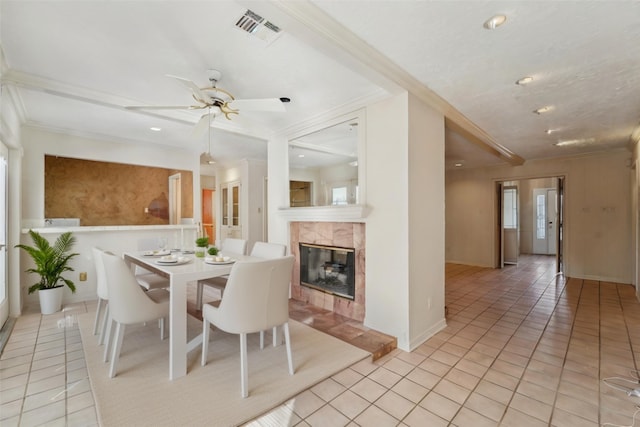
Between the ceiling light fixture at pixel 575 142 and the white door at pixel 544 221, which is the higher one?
the ceiling light fixture at pixel 575 142

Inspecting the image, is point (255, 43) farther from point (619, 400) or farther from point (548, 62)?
point (619, 400)

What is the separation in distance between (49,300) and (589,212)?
9024mm

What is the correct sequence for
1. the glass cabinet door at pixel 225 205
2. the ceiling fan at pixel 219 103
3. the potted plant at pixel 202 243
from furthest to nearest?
the glass cabinet door at pixel 225 205 < the potted plant at pixel 202 243 < the ceiling fan at pixel 219 103

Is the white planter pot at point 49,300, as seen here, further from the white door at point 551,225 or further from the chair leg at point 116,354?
the white door at point 551,225

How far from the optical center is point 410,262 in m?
2.72

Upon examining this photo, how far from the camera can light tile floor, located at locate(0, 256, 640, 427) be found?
181cm

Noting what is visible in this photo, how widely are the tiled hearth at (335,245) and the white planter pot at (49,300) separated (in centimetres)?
298

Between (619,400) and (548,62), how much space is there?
2.51 metres

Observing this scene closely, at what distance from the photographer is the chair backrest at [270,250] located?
10.1ft

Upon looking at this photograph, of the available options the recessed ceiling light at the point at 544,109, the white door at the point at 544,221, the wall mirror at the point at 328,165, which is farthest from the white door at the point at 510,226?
the wall mirror at the point at 328,165

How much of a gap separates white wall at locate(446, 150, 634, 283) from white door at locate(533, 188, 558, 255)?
372cm

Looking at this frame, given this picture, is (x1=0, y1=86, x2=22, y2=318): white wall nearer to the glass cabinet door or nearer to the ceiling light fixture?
the glass cabinet door

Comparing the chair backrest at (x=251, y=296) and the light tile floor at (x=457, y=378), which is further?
the chair backrest at (x=251, y=296)

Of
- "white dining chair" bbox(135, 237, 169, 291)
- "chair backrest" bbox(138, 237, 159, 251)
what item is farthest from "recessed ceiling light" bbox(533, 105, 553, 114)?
"chair backrest" bbox(138, 237, 159, 251)
